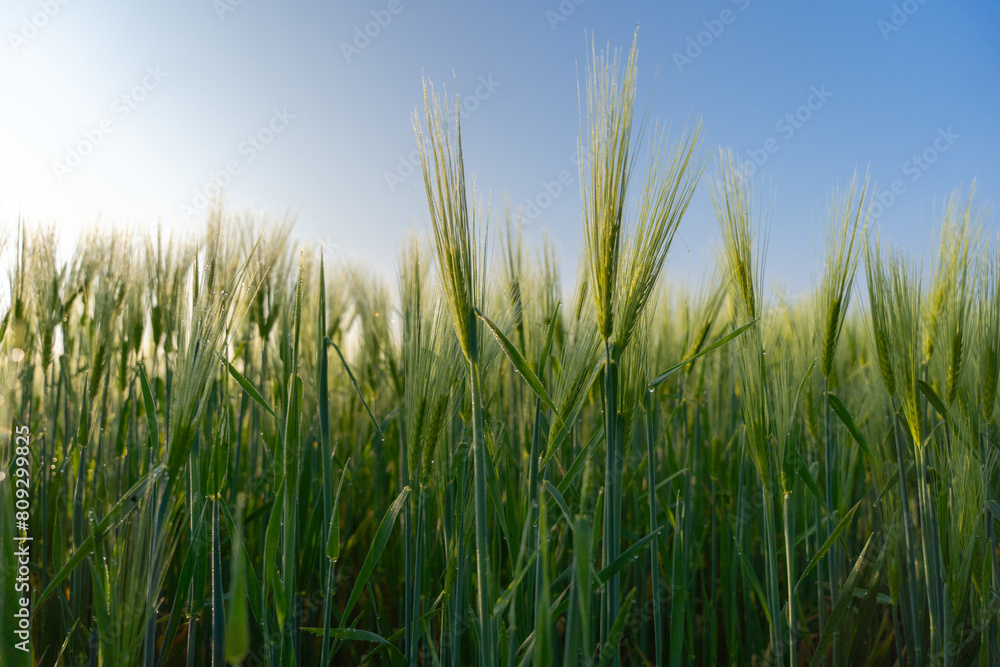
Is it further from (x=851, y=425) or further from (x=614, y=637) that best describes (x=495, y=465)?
(x=851, y=425)

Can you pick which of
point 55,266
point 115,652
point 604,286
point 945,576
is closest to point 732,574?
point 945,576

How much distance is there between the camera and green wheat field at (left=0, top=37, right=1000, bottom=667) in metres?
0.79

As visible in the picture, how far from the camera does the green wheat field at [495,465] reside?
2.60 feet

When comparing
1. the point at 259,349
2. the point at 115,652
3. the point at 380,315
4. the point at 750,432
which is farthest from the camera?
the point at 380,315

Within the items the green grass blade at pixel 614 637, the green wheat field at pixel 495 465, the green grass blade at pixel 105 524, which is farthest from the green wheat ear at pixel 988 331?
the green grass blade at pixel 105 524

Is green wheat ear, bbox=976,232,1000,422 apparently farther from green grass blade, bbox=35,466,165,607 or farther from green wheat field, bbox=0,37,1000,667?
green grass blade, bbox=35,466,165,607

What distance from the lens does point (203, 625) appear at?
1.42m

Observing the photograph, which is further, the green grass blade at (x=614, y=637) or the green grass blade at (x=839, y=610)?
the green grass blade at (x=839, y=610)

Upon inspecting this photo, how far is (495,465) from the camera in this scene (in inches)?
39.7

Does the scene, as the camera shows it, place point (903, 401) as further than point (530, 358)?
No

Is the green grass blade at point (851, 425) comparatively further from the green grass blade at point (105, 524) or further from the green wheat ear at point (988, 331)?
the green grass blade at point (105, 524)

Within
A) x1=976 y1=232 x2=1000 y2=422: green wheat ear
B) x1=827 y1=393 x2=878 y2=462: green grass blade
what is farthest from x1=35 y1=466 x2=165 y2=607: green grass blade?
x1=976 y1=232 x2=1000 y2=422: green wheat ear

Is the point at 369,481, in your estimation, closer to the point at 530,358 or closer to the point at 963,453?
the point at 530,358

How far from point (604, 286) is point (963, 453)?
1.02m
